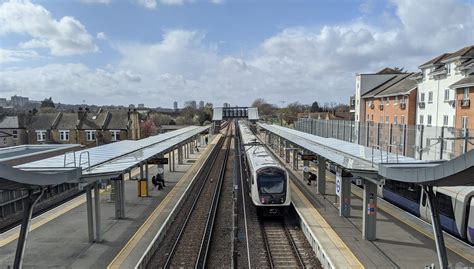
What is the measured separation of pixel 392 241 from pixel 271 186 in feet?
18.2

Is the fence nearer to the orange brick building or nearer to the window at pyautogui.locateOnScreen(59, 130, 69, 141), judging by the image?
the orange brick building

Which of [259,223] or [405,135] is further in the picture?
[405,135]

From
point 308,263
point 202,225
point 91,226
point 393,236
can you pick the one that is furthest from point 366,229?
point 91,226

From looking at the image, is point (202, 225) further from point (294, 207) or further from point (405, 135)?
point (405, 135)

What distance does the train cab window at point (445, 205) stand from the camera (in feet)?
43.7

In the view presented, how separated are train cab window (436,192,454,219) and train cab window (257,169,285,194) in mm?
6532

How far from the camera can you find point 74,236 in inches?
539

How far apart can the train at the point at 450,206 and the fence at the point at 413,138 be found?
2.54m

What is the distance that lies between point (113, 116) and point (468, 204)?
4648 centimetres

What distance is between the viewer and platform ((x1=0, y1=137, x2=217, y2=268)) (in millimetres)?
11383

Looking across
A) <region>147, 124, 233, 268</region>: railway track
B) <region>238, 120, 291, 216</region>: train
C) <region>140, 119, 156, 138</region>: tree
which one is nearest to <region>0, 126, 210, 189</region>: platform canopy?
<region>147, 124, 233, 268</region>: railway track

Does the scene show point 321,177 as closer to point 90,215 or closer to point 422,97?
point 90,215

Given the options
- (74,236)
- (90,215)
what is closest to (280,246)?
(90,215)

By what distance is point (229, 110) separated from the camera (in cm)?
7475
